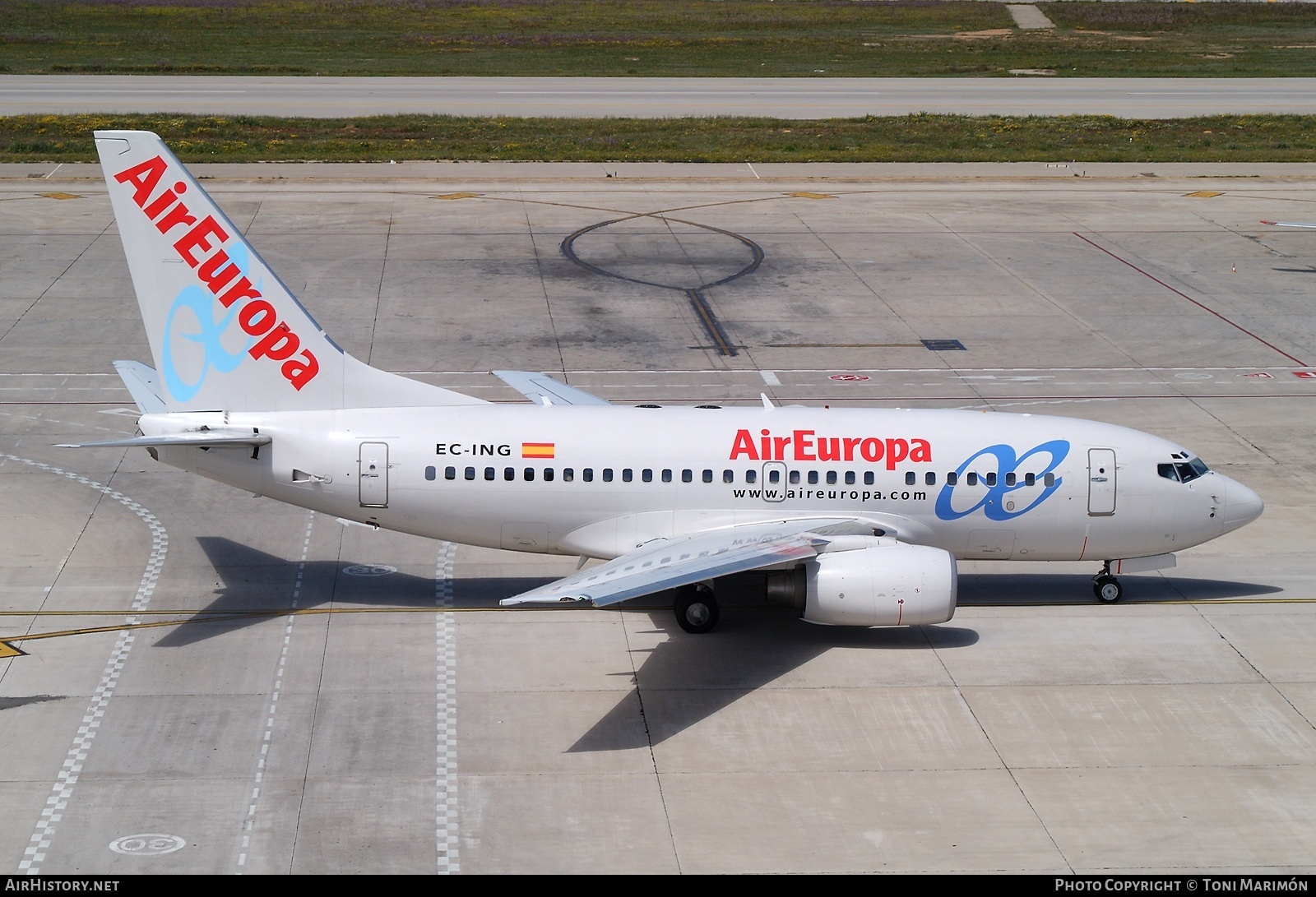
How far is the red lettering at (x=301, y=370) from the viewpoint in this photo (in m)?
27.3

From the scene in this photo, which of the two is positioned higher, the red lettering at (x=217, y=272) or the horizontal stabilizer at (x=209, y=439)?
the red lettering at (x=217, y=272)

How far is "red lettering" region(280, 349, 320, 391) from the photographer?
27328mm

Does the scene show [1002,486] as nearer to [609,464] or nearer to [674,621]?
[674,621]

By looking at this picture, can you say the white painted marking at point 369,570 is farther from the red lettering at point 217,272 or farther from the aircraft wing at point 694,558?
the red lettering at point 217,272

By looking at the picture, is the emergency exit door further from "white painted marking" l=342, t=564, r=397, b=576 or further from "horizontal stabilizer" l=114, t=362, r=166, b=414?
"horizontal stabilizer" l=114, t=362, r=166, b=414

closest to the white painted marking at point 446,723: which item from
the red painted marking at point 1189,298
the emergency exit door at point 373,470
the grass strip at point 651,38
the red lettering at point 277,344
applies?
the emergency exit door at point 373,470

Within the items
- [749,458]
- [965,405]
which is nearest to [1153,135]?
[965,405]

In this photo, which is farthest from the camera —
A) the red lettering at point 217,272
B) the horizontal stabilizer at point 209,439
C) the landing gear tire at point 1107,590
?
the landing gear tire at point 1107,590

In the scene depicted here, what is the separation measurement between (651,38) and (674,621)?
96.2 m

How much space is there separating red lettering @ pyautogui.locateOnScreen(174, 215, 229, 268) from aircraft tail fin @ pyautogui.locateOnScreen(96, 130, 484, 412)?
16mm

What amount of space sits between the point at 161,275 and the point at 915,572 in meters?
16.1

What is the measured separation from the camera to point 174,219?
26078 millimetres

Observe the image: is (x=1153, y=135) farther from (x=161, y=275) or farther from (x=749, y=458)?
(x=161, y=275)

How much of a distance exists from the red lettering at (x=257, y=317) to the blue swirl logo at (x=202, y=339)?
16 centimetres
